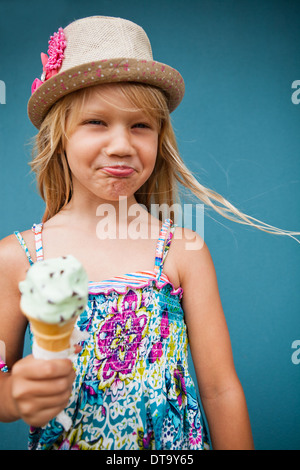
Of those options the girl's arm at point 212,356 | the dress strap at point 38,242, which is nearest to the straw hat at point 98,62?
the dress strap at point 38,242

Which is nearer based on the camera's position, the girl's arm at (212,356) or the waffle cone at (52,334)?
the waffle cone at (52,334)

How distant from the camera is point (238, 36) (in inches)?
77.8

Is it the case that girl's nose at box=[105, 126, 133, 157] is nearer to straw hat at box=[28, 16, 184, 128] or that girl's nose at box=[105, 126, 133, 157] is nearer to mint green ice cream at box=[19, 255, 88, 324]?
straw hat at box=[28, 16, 184, 128]

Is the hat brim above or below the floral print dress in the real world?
above

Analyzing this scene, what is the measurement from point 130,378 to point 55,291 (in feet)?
1.42

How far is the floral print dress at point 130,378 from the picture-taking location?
102 centimetres

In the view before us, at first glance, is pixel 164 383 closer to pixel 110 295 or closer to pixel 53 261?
pixel 110 295

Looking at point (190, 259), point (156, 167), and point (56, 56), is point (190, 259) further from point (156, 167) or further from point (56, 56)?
point (56, 56)

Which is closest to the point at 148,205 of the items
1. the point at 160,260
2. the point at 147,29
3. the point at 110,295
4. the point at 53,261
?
the point at 160,260

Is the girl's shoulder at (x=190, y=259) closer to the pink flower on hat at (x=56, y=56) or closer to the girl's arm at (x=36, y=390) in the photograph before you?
the girl's arm at (x=36, y=390)

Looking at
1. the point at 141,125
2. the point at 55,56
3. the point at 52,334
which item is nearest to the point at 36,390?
the point at 52,334

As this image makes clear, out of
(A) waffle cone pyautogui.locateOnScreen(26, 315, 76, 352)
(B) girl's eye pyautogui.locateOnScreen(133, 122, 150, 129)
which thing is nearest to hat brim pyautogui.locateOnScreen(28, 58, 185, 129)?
(B) girl's eye pyautogui.locateOnScreen(133, 122, 150, 129)

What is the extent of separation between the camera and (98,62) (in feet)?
3.37

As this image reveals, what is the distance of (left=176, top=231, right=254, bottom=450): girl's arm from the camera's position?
1.06m
